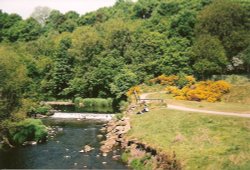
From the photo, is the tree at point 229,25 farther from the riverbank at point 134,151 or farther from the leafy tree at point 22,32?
the leafy tree at point 22,32

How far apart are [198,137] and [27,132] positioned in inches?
1033

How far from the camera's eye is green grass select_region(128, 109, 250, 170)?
36344 millimetres

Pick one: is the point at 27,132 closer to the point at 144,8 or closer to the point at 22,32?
the point at 22,32

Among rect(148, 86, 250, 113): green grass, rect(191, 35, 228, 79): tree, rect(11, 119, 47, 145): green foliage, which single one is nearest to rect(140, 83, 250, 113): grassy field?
rect(148, 86, 250, 113): green grass

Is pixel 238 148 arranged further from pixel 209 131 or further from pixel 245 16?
pixel 245 16

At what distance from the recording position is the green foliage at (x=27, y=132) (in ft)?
181

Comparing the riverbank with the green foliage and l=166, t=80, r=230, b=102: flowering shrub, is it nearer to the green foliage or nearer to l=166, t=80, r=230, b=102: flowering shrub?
the green foliage

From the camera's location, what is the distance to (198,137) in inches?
1703

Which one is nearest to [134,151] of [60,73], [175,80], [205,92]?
[205,92]

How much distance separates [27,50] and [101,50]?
28.0m

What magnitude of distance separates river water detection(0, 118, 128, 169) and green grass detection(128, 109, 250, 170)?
5606 millimetres

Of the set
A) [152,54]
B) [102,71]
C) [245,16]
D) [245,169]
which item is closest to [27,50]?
[102,71]

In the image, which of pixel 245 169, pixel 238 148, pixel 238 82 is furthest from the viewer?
pixel 238 82

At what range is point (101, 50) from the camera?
113 m
